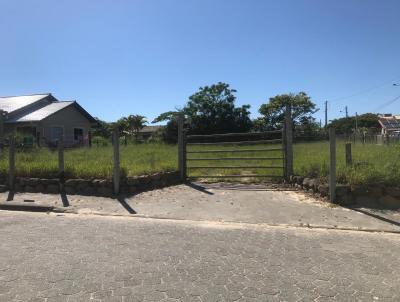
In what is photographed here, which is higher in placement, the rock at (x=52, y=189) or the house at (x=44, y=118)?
the house at (x=44, y=118)

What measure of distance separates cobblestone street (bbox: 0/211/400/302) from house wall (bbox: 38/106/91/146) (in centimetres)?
2727

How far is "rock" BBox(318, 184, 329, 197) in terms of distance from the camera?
9914mm

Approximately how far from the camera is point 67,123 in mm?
37562

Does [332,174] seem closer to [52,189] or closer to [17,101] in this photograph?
[52,189]

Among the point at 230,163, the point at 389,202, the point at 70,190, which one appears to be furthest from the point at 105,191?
the point at 230,163

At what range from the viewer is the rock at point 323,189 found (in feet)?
32.5

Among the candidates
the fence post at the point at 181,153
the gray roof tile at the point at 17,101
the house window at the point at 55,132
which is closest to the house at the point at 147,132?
the gray roof tile at the point at 17,101

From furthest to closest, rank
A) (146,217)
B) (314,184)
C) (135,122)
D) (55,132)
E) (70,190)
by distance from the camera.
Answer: (135,122) → (55,132) → (70,190) → (314,184) → (146,217)

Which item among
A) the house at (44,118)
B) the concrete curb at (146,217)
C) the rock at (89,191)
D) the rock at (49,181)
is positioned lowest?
the concrete curb at (146,217)

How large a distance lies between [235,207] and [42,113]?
29.4m

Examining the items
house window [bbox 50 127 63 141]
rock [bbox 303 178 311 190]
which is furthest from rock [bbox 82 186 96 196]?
house window [bbox 50 127 63 141]

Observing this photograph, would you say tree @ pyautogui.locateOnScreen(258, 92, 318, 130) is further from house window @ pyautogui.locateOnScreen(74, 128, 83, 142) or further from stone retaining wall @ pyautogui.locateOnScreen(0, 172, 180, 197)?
stone retaining wall @ pyautogui.locateOnScreen(0, 172, 180, 197)

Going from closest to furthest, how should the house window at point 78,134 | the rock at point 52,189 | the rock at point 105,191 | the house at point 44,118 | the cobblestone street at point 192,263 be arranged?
the cobblestone street at point 192,263
the rock at point 105,191
the rock at point 52,189
the house at point 44,118
the house window at point 78,134

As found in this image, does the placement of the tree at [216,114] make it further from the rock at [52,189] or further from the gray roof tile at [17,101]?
the rock at [52,189]
